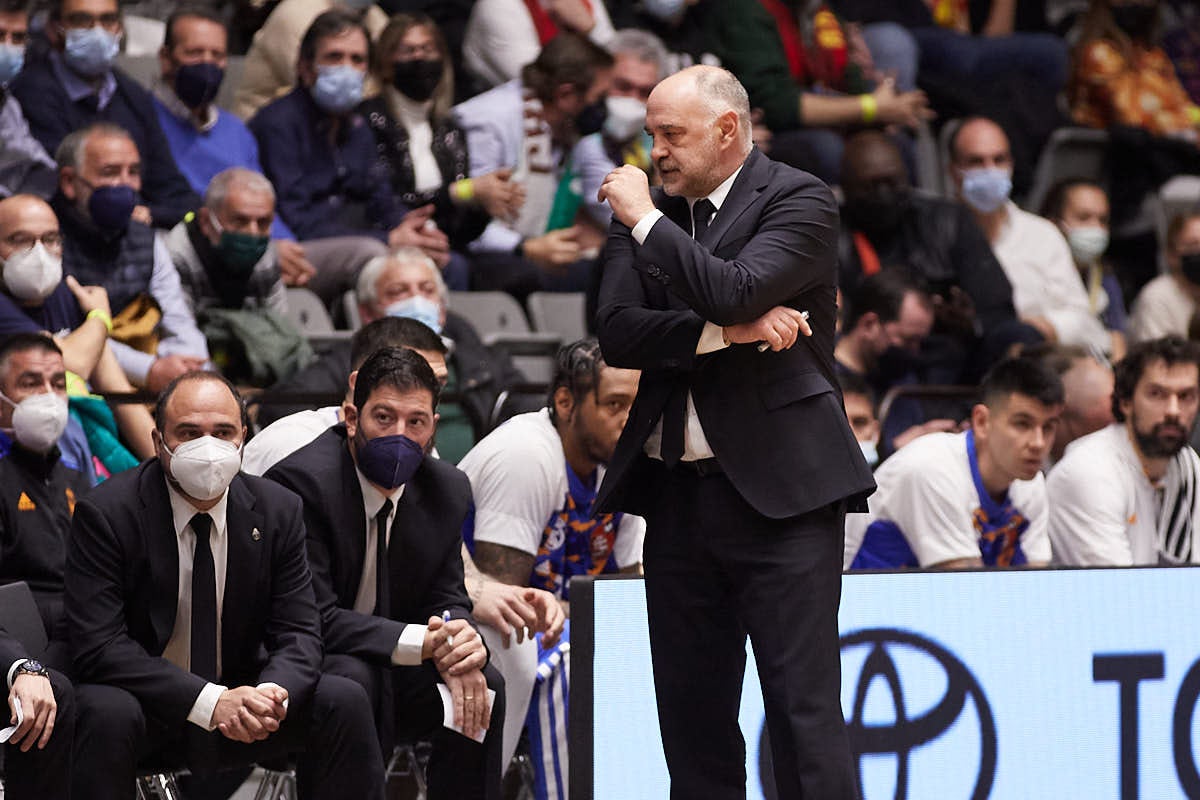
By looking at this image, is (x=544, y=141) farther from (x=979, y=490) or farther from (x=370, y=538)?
(x=370, y=538)

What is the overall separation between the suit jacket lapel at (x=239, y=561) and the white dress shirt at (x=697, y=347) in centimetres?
115

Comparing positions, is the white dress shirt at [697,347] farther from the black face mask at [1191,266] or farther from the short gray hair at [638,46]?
the black face mask at [1191,266]

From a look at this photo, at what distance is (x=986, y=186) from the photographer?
9.24 metres

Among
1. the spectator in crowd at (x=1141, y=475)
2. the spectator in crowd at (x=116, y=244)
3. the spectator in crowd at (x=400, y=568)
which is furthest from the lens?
the spectator in crowd at (x=116, y=244)

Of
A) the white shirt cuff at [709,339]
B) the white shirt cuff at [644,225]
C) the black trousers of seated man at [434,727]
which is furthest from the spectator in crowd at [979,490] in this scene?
the white shirt cuff at [644,225]

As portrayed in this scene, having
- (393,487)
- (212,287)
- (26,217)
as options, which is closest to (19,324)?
(26,217)

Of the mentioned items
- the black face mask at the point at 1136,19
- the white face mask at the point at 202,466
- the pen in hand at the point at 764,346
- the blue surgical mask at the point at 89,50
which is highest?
the black face mask at the point at 1136,19

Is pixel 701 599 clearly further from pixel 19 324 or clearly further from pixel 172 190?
pixel 172 190

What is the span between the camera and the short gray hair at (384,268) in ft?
23.2

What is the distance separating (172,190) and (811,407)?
167 inches

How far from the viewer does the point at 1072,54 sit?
436 inches

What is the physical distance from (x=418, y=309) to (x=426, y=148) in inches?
70.2

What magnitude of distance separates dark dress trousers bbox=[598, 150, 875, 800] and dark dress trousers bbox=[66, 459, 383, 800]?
3.13 ft

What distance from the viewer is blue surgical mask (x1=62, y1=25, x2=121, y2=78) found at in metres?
7.34
